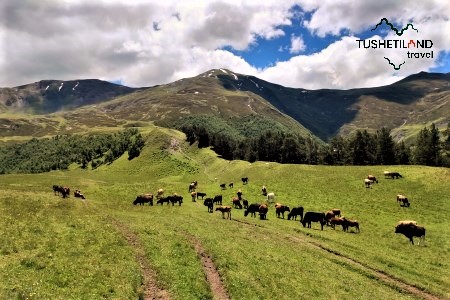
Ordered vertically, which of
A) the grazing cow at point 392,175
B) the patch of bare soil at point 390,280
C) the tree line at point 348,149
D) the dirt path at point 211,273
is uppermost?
the tree line at point 348,149

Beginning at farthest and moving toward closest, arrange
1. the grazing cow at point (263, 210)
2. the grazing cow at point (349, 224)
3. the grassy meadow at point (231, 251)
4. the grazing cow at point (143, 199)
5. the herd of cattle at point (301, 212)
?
the grazing cow at point (143, 199), the grazing cow at point (263, 210), the grazing cow at point (349, 224), the herd of cattle at point (301, 212), the grassy meadow at point (231, 251)

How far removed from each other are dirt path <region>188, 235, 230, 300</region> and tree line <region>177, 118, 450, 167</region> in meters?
95.3

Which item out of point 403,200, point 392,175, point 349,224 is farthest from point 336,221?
point 392,175

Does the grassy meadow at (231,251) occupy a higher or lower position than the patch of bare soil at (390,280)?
higher

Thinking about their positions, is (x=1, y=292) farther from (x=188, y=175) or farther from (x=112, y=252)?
(x=188, y=175)

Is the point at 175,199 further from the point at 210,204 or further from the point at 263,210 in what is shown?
the point at 263,210

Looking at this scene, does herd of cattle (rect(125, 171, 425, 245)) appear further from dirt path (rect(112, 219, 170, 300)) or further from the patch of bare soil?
dirt path (rect(112, 219, 170, 300))

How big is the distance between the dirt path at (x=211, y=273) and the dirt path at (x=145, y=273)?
3.52 metres

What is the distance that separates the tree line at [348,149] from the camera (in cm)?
11331

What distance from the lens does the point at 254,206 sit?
2190 inches

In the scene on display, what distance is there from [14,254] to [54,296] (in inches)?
270

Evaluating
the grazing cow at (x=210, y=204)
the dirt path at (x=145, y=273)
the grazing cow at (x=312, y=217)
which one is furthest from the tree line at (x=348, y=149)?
the dirt path at (x=145, y=273)

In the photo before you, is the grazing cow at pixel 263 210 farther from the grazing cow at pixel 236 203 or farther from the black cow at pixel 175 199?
the black cow at pixel 175 199

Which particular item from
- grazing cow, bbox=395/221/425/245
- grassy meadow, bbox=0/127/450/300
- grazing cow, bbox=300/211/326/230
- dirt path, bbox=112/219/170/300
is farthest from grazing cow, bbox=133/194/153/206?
grazing cow, bbox=395/221/425/245
